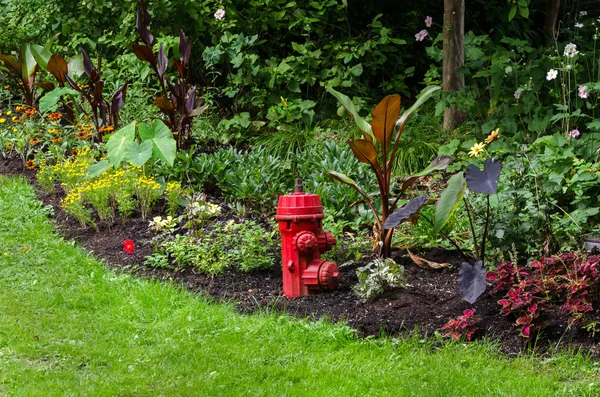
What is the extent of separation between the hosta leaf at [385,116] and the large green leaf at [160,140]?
6.71ft

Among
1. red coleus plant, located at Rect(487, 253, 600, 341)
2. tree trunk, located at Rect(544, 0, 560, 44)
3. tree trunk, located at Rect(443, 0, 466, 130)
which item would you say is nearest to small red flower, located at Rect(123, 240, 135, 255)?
red coleus plant, located at Rect(487, 253, 600, 341)

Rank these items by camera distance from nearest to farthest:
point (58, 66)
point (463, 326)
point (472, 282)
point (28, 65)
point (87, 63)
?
point (463, 326) < point (472, 282) < point (87, 63) < point (58, 66) < point (28, 65)

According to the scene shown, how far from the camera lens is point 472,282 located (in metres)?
4.17

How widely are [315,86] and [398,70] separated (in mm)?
1441

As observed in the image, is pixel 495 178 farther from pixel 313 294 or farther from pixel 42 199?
pixel 42 199

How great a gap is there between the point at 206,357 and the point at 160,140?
9.49ft

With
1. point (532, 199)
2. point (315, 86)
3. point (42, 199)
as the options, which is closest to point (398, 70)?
point (315, 86)

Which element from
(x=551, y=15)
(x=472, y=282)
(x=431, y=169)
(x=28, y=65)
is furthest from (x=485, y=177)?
(x=551, y=15)

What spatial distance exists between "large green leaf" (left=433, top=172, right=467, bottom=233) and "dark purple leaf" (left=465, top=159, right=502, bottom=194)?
1.9 inches

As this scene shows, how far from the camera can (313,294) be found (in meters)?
4.79

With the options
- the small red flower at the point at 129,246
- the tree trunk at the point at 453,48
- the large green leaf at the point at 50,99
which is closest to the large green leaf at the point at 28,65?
the large green leaf at the point at 50,99

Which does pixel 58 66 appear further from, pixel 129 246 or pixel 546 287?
pixel 546 287

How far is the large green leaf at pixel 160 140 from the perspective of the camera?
247 inches

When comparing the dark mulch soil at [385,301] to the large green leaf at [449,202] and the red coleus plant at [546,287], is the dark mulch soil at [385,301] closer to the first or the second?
the red coleus plant at [546,287]
